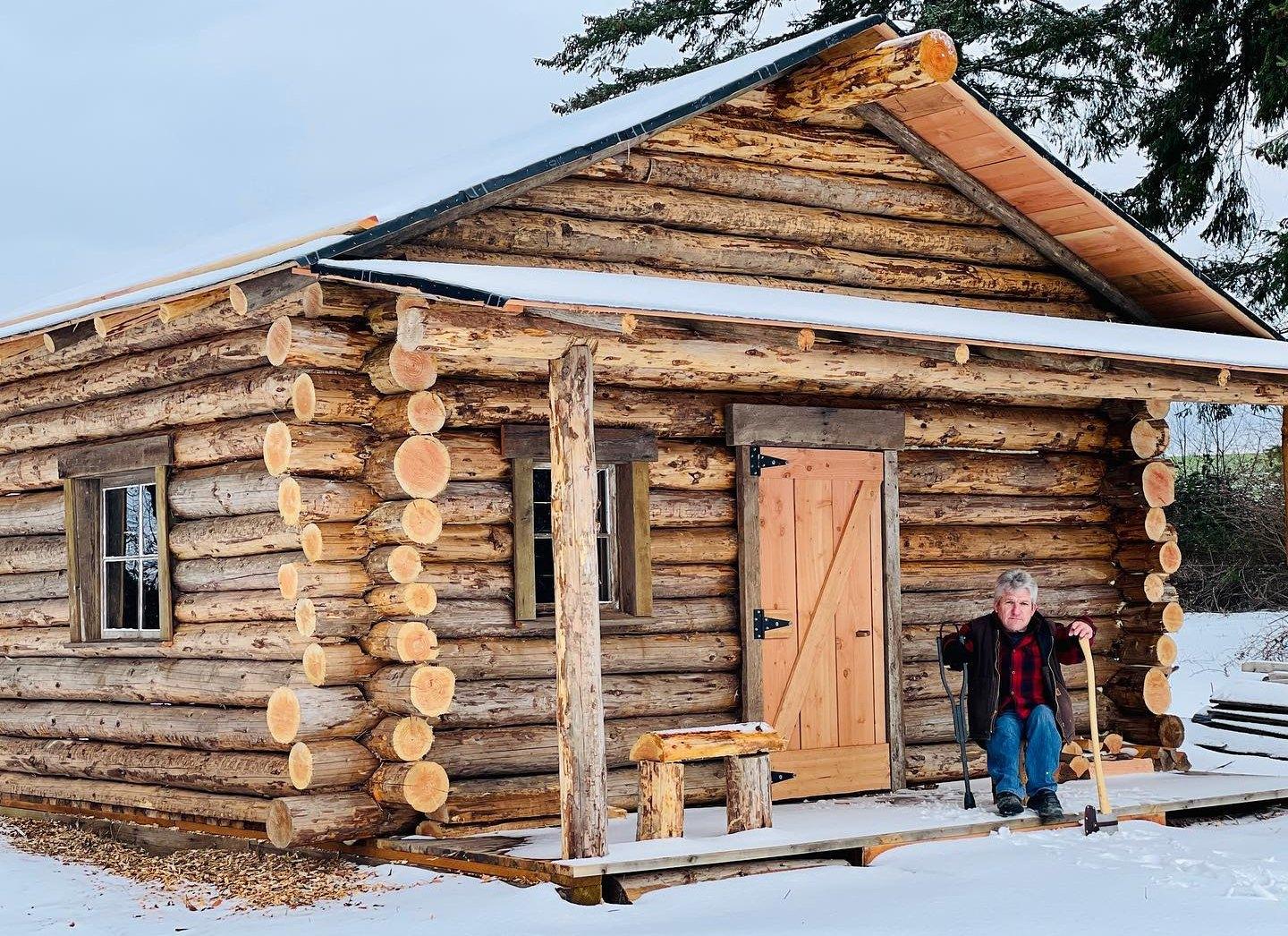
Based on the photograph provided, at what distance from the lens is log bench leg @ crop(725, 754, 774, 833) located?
938 centimetres

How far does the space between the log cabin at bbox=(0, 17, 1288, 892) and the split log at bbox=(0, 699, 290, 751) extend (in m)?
0.03

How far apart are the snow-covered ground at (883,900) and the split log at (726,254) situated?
12.9ft

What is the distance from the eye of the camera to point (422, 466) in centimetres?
969

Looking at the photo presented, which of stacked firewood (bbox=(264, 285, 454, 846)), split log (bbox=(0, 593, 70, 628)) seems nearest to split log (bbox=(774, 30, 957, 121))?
stacked firewood (bbox=(264, 285, 454, 846))

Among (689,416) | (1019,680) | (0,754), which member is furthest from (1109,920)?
(0,754)

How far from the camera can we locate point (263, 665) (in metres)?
10.3

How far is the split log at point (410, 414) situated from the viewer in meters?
9.72

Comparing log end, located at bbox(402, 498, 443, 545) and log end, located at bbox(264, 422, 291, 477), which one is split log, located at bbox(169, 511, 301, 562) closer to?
log end, located at bbox(264, 422, 291, 477)

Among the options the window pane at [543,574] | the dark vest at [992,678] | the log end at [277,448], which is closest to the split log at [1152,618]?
the dark vest at [992,678]

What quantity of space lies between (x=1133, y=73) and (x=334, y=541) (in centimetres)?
1878

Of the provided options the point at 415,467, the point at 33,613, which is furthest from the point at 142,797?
the point at 415,467

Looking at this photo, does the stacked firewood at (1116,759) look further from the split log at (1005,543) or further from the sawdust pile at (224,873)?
the sawdust pile at (224,873)

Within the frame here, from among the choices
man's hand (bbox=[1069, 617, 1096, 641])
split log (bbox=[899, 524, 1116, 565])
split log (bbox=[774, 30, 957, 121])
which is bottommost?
man's hand (bbox=[1069, 617, 1096, 641])

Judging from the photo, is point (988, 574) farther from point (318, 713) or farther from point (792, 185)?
point (318, 713)
